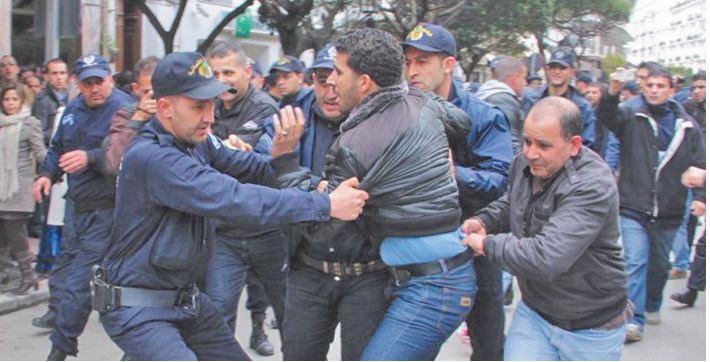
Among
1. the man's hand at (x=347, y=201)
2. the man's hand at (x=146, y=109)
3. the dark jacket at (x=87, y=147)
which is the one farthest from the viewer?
the dark jacket at (x=87, y=147)

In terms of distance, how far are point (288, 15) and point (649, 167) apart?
27.9ft

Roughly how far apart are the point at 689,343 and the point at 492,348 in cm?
249

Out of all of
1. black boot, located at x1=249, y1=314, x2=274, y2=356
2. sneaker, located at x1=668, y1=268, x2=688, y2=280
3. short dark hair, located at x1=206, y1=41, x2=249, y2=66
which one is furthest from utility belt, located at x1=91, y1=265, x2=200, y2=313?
sneaker, located at x1=668, y1=268, x2=688, y2=280

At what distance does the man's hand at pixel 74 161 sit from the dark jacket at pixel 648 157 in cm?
344

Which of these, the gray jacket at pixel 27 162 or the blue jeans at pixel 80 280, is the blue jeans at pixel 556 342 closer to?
the blue jeans at pixel 80 280

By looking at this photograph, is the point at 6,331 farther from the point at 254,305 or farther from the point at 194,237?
the point at 194,237

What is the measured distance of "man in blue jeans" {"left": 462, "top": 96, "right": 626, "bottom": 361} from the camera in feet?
9.70

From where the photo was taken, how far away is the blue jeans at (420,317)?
3.01 meters

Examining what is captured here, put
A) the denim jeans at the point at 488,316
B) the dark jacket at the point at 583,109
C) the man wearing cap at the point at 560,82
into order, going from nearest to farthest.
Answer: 1. the denim jeans at the point at 488,316
2. the dark jacket at the point at 583,109
3. the man wearing cap at the point at 560,82

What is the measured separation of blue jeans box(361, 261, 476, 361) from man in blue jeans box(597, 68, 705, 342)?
2860 millimetres

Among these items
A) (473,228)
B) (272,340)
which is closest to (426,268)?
(473,228)

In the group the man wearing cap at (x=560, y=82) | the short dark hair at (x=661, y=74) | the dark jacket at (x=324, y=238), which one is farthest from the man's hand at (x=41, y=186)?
the short dark hair at (x=661, y=74)

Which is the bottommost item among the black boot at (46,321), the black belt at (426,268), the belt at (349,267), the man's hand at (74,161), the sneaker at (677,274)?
the black boot at (46,321)

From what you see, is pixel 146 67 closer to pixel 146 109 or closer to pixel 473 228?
pixel 146 109
